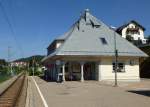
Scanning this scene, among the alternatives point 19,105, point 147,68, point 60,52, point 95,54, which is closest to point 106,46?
point 95,54

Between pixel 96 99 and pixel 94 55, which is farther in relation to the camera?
pixel 94 55

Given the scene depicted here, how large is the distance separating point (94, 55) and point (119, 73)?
4.18 m

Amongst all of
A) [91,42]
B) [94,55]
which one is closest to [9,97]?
[94,55]

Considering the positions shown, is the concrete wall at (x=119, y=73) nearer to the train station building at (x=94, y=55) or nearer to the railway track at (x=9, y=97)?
the train station building at (x=94, y=55)

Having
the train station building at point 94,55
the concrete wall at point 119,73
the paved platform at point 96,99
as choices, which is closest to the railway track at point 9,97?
the paved platform at point 96,99

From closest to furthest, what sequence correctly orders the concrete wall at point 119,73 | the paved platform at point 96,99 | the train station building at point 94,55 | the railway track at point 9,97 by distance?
the paved platform at point 96,99, the railway track at point 9,97, the train station building at point 94,55, the concrete wall at point 119,73

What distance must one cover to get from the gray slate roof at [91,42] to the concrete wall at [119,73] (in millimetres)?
1175

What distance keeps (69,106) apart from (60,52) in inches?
949

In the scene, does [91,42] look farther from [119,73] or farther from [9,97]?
[9,97]

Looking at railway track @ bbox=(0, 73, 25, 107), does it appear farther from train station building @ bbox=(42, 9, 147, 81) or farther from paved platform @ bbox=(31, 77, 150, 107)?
train station building @ bbox=(42, 9, 147, 81)

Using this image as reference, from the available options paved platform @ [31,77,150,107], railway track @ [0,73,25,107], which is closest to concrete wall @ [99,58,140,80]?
railway track @ [0,73,25,107]

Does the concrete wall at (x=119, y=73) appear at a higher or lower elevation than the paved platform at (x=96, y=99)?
higher

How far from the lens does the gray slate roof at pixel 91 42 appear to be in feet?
139

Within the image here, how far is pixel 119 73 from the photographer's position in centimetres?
4406
